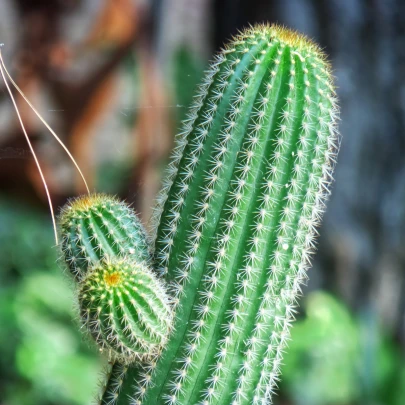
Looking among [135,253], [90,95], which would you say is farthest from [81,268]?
[90,95]

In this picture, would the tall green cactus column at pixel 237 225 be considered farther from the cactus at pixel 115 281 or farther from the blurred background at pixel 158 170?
Result: the blurred background at pixel 158 170

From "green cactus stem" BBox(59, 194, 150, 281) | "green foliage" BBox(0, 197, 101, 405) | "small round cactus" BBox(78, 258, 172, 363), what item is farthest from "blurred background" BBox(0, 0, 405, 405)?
"small round cactus" BBox(78, 258, 172, 363)

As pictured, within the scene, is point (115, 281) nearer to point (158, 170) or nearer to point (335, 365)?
point (335, 365)

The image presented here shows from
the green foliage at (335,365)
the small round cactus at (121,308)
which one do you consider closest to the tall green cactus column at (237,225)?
the small round cactus at (121,308)

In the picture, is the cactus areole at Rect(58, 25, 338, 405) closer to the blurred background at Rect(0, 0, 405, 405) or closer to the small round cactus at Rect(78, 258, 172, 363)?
the small round cactus at Rect(78, 258, 172, 363)

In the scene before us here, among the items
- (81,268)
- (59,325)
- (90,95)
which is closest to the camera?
(81,268)

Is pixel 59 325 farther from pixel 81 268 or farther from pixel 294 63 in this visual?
pixel 294 63
